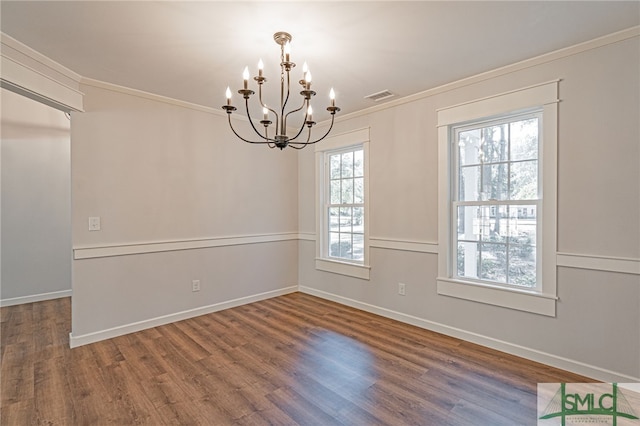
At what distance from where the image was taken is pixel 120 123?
3.06m

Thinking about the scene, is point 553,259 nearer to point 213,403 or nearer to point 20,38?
point 213,403

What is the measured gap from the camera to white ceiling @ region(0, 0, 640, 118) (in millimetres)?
1862

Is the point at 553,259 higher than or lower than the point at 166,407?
higher

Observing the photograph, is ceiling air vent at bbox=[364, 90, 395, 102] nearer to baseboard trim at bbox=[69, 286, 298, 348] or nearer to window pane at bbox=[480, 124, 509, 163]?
window pane at bbox=[480, 124, 509, 163]

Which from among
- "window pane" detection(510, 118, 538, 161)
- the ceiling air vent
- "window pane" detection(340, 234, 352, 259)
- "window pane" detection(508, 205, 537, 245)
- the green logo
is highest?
the ceiling air vent

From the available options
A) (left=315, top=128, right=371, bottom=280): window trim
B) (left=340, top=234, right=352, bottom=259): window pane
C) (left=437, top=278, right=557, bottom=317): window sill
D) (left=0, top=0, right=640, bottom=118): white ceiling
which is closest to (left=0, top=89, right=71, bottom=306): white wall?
(left=0, top=0, right=640, bottom=118): white ceiling

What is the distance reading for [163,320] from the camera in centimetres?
335

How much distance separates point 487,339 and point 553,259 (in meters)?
0.92

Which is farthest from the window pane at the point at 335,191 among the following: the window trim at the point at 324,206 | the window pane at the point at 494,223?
the window pane at the point at 494,223

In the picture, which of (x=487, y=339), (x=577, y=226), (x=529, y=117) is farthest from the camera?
(x=487, y=339)

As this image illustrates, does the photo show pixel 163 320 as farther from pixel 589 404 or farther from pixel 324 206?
pixel 589 404

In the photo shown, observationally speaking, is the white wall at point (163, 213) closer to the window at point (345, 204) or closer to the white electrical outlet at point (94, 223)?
the white electrical outlet at point (94, 223)

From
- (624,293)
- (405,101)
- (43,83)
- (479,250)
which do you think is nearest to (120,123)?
(43,83)

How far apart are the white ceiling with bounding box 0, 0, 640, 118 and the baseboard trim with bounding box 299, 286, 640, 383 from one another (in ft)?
7.94
